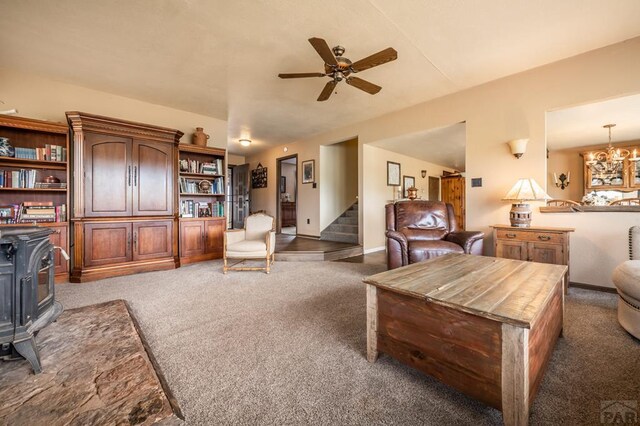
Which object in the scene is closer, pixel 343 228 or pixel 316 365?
pixel 316 365

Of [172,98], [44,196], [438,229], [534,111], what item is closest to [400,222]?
[438,229]

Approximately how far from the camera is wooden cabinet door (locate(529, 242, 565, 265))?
2666mm

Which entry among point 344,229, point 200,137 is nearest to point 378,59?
point 200,137

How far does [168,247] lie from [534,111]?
17.3 ft

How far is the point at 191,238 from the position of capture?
4.13 metres

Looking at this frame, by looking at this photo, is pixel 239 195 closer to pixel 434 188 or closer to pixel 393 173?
pixel 393 173

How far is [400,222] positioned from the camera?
3.62 meters

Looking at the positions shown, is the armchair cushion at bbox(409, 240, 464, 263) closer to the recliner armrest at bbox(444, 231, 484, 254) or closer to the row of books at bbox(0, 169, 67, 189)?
the recliner armrest at bbox(444, 231, 484, 254)

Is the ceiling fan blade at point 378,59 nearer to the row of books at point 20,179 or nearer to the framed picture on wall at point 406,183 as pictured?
the row of books at point 20,179

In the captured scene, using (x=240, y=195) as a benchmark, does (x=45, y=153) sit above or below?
above

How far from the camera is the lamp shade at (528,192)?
288cm

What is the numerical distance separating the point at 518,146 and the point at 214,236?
4.69 metres

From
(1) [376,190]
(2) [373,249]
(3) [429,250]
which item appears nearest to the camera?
(3) [429,250]

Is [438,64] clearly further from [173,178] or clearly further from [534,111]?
[173,178]
